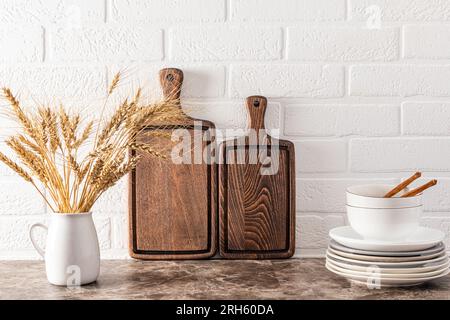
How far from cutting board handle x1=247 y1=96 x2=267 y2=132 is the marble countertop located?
352 millimetres

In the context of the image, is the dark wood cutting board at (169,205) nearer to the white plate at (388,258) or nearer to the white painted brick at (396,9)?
the white plate at (388,258)

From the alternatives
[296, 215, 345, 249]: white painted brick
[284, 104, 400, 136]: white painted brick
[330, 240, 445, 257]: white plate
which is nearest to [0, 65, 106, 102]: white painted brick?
[284, 104, 400, 136]: white painted brick

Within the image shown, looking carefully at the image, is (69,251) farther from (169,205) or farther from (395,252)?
(395,252)

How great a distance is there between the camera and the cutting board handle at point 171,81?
1.34 m

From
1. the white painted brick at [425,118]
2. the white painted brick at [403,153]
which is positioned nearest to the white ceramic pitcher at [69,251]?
the white painted brick at [403,153]

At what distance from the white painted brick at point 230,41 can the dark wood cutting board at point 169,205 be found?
0.29 ft

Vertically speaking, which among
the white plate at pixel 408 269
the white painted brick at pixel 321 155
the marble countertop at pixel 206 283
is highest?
the white painted brick at pixel 321 155

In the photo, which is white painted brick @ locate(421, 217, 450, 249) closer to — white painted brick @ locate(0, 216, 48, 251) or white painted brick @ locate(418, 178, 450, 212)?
white painted brick @ locate(418, 178, 450, 212)

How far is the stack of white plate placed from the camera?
1.10 m

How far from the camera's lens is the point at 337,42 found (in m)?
1.38
